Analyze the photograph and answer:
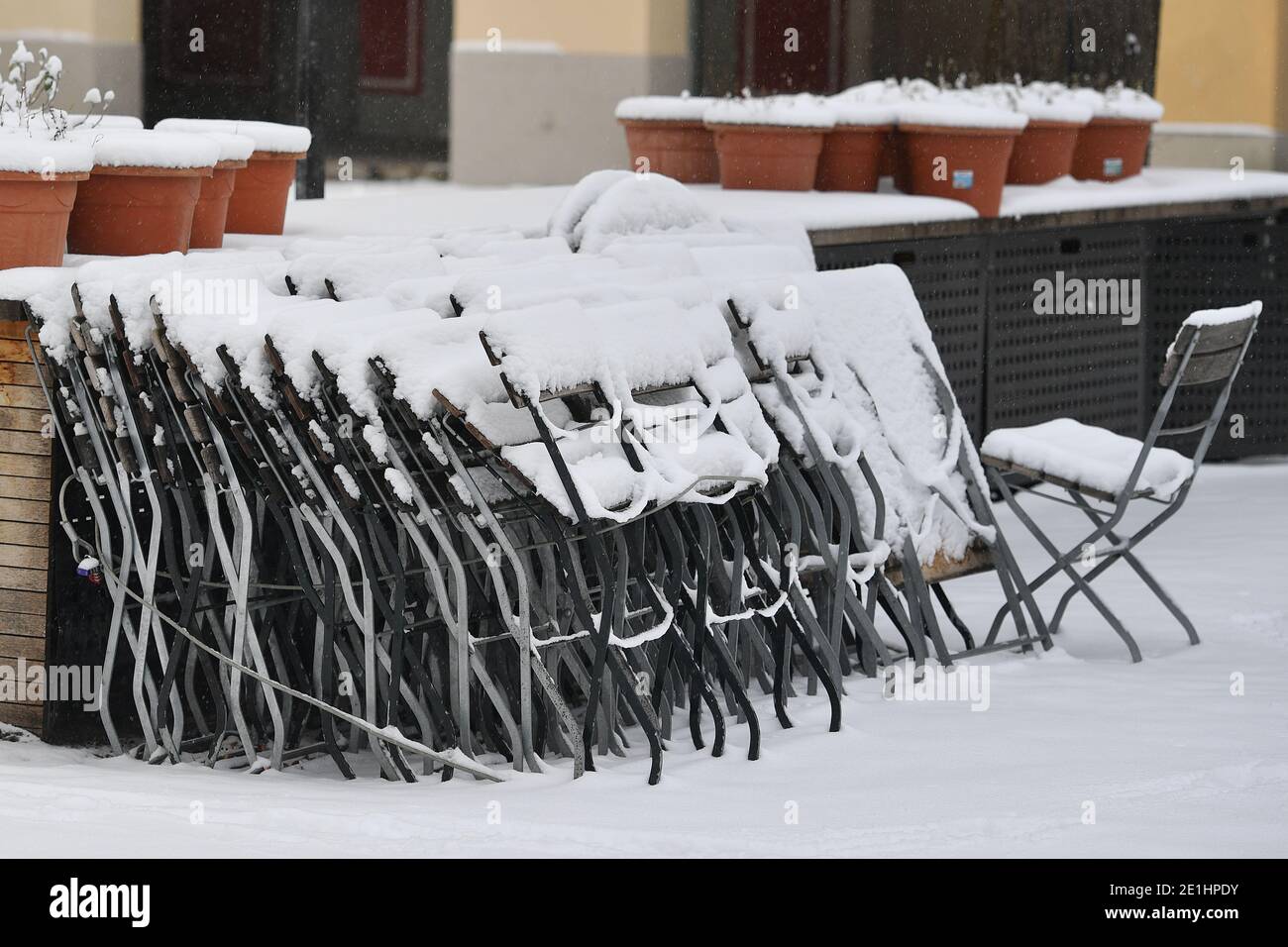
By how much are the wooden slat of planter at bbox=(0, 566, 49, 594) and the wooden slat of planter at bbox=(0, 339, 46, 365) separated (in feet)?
1.55

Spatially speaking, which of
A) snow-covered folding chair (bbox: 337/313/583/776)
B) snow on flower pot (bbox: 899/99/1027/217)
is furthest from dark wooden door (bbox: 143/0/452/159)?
snow-covered folding chair (bbox: 337/313/583/776)

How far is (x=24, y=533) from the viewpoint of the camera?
420 centimetres

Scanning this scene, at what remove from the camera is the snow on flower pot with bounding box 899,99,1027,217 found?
718cm

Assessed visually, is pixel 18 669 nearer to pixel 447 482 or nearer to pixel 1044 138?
pixel 447 482

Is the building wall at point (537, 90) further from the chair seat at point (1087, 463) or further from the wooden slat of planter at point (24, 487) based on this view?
the wooden slat of planter at point (24, 487)

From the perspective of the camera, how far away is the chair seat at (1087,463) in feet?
16.6

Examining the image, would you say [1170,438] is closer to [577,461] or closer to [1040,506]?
[1040,506]

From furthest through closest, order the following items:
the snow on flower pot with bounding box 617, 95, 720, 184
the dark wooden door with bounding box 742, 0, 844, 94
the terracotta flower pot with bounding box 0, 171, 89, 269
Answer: the dark wooden door with bounding box 742, 0, 844, 94, the snow on flower pot with bounding box 617, 95, 720, 184, the terracotta flower pot with bounding box 0, 171, 89, 269

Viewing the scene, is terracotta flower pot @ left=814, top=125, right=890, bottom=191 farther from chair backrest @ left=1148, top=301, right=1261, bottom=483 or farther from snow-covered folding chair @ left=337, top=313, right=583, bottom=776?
snow-covered folding chair @ left=337, top=313, right=583, bottom=776

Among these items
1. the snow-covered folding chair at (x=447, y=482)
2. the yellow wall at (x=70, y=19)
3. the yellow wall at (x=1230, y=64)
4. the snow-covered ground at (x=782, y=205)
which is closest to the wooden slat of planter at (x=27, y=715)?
the snow-covered folding chair at (x=447, y=482)

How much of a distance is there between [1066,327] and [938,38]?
6.74 metres

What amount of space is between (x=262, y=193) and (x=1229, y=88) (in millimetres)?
10143

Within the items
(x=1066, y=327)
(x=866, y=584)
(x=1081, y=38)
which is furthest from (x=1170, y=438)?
(x=866, y=584)

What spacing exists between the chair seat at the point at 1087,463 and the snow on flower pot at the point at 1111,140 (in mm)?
3445
